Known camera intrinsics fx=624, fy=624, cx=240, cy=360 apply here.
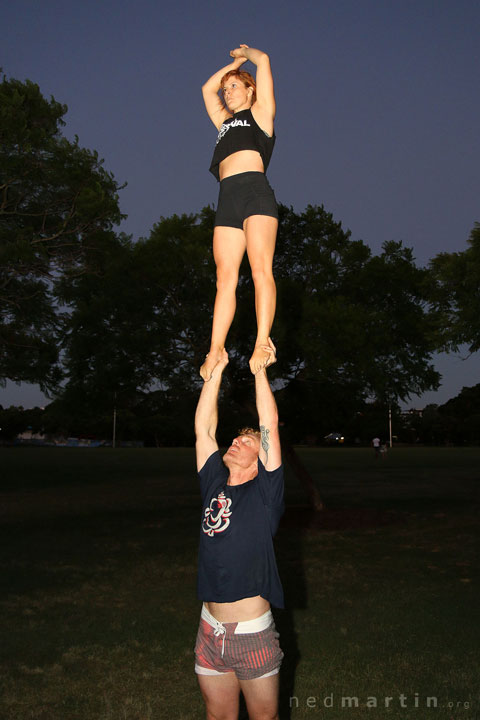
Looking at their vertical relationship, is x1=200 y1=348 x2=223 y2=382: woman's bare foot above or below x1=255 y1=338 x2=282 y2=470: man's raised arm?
above

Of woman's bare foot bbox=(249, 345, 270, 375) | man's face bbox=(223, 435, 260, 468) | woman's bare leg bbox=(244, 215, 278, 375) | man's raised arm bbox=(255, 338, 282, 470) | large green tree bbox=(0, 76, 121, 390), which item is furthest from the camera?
large green tree bbox=(0, 76, 121, 390)

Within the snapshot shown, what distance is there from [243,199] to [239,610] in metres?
2.24

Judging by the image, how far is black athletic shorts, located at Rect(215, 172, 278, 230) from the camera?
3338 mm

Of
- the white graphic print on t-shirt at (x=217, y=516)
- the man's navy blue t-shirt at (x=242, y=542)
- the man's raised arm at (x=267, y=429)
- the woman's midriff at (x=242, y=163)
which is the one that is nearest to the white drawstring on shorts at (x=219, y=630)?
the man's navy blue t-shirt at (x=242, y=542)

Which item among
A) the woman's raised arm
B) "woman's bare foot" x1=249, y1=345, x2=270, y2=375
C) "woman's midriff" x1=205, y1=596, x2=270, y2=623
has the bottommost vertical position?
"woman's midriff" x1=205, y1=596, x2=270, y2=623

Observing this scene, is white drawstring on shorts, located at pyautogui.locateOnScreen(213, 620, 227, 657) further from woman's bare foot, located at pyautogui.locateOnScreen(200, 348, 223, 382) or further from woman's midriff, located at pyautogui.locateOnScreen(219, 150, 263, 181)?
→ woman's midriff, located at pyautogui.locateOnScreen(219, 150, 263, 181)

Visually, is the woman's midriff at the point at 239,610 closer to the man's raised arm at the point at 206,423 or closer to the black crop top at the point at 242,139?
the man's raised arm at the point at 206,423

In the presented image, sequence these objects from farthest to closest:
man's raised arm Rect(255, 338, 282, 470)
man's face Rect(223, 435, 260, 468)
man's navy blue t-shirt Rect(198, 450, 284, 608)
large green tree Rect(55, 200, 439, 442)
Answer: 1. large green tree Rect(55, 200, 439, 442)
2. man's face Rect(223, 435, 260, 468)
3. man's raised arm Rect(255, 338, 282, 470)
4. man's navy blue t-shirt Rect(198, 450, 284, 608)

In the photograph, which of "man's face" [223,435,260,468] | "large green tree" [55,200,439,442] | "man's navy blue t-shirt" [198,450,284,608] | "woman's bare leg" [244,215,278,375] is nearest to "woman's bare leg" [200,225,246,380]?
"woman's bare leg" [244,215,278,375]

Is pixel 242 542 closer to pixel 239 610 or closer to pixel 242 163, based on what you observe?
pixel 239 610

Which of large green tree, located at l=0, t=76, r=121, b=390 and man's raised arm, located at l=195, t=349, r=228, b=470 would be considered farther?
large green tree, located at l=0, t=76, r=121, b=390

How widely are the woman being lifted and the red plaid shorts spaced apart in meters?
1.37

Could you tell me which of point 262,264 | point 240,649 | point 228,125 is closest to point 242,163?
point 228,125

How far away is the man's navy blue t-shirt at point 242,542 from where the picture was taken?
A: 11.1ft
